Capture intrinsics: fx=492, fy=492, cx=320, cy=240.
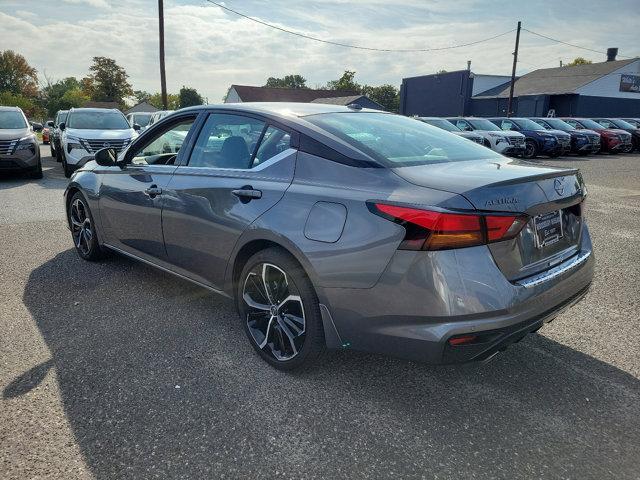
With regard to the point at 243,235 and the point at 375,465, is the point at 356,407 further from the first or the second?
the point at 243,235

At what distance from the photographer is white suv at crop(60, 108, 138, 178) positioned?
38.4ft

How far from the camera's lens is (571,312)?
389 centimetres

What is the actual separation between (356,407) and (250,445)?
24.6 inches

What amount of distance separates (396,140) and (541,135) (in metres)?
17.1

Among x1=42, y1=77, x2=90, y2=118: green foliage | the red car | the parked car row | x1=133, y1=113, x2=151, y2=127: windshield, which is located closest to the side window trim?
the parked car row

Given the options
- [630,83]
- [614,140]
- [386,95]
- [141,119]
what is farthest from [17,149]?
[386,95]

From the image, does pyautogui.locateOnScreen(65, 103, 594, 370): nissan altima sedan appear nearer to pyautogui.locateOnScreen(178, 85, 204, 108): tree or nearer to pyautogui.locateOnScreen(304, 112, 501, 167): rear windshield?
pyautogui.locateOnScreen(304, 112, 501, 167): rear windshield

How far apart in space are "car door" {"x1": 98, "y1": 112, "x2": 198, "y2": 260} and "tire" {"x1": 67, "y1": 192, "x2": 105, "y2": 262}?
34cm

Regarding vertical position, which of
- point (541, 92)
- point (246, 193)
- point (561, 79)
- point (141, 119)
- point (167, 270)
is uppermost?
point (561, 79)

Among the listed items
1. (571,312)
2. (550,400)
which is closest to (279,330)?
(550,400)

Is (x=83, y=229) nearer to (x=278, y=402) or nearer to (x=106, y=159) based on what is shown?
(x=106, y=159)

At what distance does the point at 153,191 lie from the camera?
12.6 ft

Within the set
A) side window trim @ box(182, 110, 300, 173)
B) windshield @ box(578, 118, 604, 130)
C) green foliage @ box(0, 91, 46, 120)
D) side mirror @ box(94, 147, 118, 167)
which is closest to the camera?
side window trim @ box(182, 110, 300, 173)

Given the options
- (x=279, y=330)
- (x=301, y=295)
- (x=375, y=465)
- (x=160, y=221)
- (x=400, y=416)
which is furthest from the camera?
(x=160, y=221)
